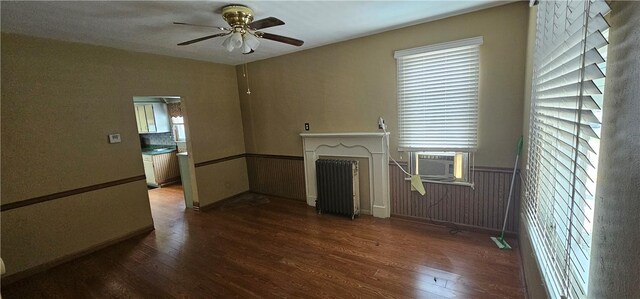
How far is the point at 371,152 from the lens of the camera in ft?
11.3

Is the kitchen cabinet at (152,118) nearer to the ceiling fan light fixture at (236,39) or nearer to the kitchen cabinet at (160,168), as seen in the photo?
the kitchen cabinet at (160,168)

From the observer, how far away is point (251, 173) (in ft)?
16.1

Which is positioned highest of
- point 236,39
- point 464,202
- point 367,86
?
point 236,39

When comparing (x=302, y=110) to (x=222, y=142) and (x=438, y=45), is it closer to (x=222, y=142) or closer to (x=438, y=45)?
(x=222, y=142)

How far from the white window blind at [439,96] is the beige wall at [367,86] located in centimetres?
8

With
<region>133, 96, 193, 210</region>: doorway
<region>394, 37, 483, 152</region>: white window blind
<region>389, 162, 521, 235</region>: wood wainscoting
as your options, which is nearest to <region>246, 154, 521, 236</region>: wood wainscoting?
<region>389, 162, 521, 235</region>: wood wainscoting

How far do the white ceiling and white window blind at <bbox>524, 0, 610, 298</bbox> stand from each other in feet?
3.80

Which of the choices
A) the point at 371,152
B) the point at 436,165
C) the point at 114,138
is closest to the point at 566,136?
the point at 436,165

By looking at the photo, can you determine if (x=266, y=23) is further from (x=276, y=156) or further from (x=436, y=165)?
(x=276, y=156)

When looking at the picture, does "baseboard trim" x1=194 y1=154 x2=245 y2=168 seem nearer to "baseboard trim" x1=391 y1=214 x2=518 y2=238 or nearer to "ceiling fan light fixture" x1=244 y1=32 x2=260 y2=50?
"ceiling fan light fixture" x1=244 y1=32 x2=260 y2=50

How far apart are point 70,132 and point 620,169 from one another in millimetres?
4108

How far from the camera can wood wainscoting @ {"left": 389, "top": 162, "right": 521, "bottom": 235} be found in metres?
2.76

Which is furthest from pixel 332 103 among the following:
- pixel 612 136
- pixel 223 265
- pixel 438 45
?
pixel 612 136

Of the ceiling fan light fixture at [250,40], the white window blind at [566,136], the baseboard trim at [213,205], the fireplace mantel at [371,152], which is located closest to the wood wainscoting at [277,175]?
the baseboard trim at [213,205]
